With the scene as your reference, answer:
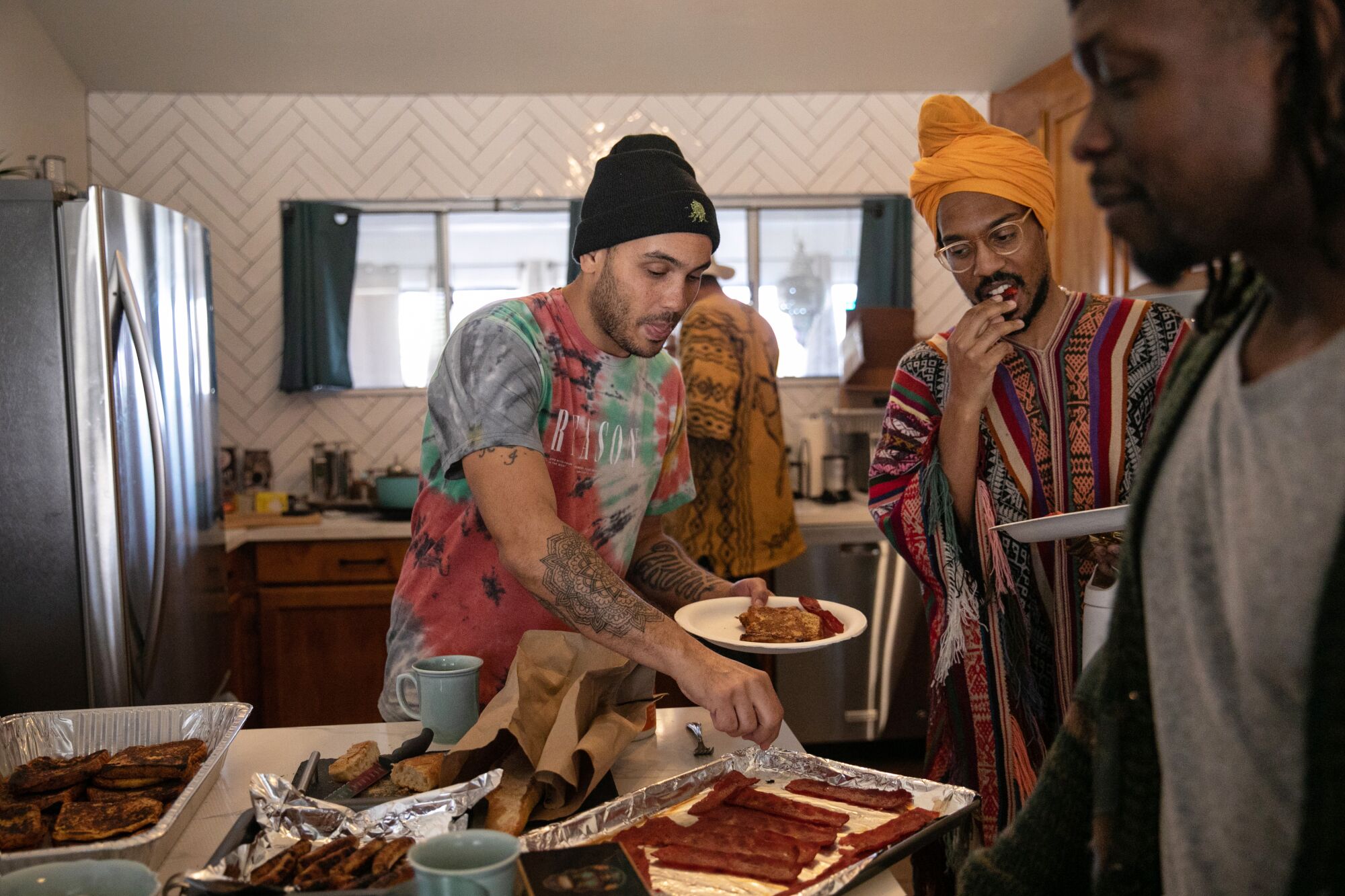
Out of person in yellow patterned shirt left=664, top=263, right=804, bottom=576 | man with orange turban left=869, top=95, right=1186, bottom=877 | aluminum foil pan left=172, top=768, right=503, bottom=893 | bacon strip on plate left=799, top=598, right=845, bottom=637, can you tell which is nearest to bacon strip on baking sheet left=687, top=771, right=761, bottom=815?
aluminum foil pan left=172, top=768, right=503, bottom=893

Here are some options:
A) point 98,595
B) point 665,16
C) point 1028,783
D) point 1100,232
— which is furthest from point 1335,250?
point 665,16

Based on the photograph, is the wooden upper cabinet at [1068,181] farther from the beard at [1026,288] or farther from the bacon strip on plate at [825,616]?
the bacon strip on plate at [825,616]

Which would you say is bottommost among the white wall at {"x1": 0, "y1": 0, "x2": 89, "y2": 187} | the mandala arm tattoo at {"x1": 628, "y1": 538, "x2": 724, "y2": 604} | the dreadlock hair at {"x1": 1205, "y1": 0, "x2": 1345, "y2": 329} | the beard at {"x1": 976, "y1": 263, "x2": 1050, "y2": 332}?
the mandala arm tattoo at {"x1": 628, "y1": 538, "x2": 724, "y2": 604}

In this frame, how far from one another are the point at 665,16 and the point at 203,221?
6.88 feet

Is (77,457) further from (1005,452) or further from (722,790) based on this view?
(1005,452)

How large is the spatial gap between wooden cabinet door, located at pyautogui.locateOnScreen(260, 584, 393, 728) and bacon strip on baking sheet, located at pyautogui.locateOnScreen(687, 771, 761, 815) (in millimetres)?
2762

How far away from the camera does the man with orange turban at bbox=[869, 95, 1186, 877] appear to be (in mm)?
1709

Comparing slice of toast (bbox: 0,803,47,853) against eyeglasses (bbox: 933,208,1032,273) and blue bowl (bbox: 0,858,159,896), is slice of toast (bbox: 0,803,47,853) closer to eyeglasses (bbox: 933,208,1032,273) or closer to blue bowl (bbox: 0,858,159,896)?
blue bowl (bbox: 0,858,159,896)

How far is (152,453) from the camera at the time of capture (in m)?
2.88

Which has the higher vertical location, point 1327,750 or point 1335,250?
point 1335,250

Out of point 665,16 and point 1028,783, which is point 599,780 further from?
point 665,16

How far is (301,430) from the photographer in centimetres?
442

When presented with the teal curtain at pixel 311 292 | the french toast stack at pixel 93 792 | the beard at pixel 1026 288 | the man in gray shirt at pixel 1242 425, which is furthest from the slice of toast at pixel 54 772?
the teal curtain at pixel 311 292

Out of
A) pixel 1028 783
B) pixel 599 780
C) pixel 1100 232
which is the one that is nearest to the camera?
pixel 599 780
